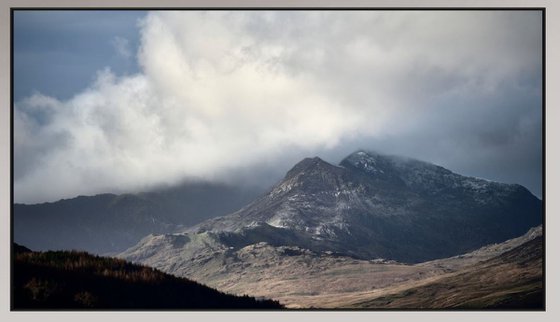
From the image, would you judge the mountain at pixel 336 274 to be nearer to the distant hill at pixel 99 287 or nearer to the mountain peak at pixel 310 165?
the distant hill at pixel 99 287

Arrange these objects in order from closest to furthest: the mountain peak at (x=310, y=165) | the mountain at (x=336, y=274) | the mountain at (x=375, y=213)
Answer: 1. the mountain at (x=336, y=274)
2. the mountain at (x=375, y=213)
3. the mountain peak at (x=310, y=165)

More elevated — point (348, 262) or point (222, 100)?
point (222, 100)

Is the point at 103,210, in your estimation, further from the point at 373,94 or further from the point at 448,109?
the point at 448,109

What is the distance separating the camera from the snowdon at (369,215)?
10797mm

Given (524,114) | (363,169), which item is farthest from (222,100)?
(524,114)

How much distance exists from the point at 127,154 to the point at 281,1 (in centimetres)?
252

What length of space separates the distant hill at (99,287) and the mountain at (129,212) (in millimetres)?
237

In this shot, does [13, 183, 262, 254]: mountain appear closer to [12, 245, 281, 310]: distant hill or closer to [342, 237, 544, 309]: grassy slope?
[12, 245, 281, 310]: distant hill

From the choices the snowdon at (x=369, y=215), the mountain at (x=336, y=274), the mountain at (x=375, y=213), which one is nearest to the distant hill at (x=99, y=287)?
the mountain at (x=336, y=274)

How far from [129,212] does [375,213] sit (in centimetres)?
292

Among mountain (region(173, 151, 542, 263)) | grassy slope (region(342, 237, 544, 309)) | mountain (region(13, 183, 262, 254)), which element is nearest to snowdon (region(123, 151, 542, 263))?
mountain (region(173, 151, 542, 263))

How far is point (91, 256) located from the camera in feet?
35.4

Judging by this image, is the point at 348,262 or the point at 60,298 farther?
the point at 348,262

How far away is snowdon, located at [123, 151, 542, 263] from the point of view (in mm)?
10797
